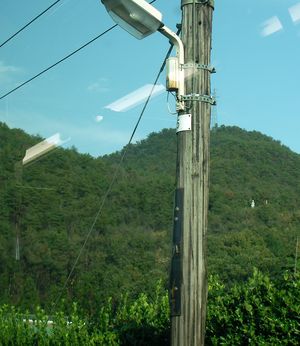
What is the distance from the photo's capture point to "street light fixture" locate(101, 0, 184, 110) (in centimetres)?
514

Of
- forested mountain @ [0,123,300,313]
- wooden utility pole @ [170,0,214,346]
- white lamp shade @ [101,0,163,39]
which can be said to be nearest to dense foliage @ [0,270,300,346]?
wooden utility pole @ [170,0,214,346]

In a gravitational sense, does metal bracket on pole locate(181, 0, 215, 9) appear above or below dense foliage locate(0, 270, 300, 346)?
above

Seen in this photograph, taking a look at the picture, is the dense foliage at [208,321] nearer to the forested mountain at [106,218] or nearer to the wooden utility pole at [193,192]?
the wooden utility pole at [193,192]

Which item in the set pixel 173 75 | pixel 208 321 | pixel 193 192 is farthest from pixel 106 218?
pixel 193 192

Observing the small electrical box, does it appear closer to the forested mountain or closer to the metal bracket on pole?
the metal bracket on pole

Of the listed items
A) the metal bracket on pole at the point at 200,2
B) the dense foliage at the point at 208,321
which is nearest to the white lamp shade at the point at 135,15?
the metal bracket on pole at the point at 200,2

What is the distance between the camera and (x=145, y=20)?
5191mm

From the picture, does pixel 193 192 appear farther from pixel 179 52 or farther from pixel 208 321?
pixel 208 321

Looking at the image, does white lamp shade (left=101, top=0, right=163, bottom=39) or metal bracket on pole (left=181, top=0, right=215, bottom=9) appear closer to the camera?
white lamp shade (left=101, top=0, right=163, bottom=39)

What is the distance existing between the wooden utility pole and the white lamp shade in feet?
0.96

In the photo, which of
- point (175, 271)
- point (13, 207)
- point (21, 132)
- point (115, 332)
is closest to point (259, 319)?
point (175, 271)

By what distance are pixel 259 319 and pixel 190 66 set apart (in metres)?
2.27

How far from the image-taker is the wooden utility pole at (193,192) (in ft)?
16.0

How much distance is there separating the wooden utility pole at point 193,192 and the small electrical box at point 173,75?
0.29ft
